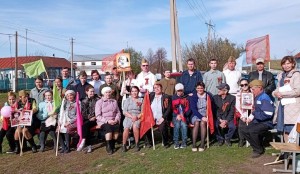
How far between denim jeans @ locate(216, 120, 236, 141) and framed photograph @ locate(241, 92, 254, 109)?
26.1 inches

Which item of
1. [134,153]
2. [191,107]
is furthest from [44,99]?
[191,107]

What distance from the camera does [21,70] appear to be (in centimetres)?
5309

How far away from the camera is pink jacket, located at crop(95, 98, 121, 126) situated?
789 cm

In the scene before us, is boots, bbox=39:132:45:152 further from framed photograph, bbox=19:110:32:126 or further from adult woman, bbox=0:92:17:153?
adult woman, bbox=0:92:17:153

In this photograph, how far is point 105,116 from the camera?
7.91 meters

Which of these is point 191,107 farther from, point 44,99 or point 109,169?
point 44,99

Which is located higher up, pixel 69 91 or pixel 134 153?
pixel 69 91

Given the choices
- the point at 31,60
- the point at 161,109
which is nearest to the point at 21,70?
the point at 31,60

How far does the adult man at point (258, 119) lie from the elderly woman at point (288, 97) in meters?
0.42

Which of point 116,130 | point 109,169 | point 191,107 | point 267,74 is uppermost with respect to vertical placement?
point 267,74

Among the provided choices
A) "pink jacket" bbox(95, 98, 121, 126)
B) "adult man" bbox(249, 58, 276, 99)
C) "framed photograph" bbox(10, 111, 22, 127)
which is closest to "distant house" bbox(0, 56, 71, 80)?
"framed photograph" bbox(10, 111, 22, 127)

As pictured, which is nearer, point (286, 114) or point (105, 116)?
point (286, 114)

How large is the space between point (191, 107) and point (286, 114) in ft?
7.38

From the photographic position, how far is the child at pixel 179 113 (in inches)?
303
